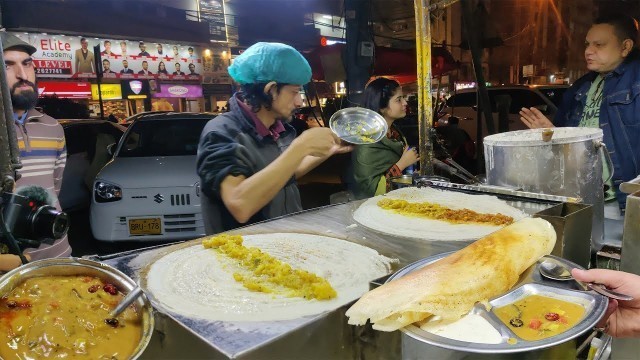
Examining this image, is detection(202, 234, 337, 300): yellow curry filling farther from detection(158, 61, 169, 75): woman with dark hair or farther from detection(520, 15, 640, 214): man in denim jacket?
detection(158, 61, 169, 75): woman with dark hair

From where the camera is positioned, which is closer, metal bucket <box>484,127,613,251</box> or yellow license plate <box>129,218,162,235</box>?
metal bucket <box>484,127,613,251</box>

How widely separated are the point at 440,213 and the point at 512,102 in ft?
28.8

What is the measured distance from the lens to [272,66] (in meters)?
2.73

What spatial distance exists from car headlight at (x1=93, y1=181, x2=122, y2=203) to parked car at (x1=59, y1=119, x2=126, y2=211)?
2206mm

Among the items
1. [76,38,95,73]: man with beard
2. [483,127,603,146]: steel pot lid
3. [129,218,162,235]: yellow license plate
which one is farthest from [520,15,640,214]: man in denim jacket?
[76,38,95,73]: man with beard

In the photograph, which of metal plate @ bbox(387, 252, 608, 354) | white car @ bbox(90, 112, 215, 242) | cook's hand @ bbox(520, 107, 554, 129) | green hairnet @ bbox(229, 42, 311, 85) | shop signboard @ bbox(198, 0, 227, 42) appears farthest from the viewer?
shop signboard @ bbox(198, 0, 227, 42)

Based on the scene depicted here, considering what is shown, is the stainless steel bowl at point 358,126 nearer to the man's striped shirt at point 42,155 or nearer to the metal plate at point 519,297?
the metal plate at point 519,297

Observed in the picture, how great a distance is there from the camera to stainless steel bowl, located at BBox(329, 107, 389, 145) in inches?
111

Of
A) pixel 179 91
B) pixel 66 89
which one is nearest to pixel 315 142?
pixel 66 89

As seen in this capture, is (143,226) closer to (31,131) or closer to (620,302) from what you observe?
(31,131)

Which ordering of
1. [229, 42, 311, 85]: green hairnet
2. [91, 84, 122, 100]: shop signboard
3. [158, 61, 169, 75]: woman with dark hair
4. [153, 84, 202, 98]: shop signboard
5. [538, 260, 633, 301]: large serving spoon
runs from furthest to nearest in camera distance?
[153, 84, 202, 98]: shop signboard
[158, 61, 169, 75]: woman with dark hair
[91, 84, 122, 100]: shop signboard
[229, 42, 311, 85]: green hairnet
[538, 260, 633, 301]: large serving spoon

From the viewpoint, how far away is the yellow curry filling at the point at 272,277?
57.2 inches

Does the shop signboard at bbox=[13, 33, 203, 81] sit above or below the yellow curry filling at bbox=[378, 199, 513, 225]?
above

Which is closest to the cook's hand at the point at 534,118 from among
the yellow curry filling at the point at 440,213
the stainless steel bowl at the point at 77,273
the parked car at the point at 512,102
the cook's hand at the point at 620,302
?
the yellow curry filling at the point at 440,213
